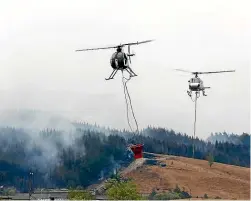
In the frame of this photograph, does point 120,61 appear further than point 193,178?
No

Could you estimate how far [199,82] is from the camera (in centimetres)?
4400

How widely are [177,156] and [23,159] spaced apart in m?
53.5

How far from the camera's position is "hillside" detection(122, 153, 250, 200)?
5620 inches

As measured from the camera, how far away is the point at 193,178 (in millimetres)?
150625

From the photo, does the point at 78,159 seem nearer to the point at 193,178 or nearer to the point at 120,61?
the point at 193,178

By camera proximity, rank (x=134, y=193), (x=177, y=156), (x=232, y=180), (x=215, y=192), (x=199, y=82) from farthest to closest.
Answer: (x=177, y=156) < (x=232, y=180) < (x=215, y=192) < (x=134, y=193) < (x=199, y=82)

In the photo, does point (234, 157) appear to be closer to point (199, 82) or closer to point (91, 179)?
point (91, 179)

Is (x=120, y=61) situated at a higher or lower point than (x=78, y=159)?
higher

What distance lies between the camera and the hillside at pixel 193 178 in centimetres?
14275

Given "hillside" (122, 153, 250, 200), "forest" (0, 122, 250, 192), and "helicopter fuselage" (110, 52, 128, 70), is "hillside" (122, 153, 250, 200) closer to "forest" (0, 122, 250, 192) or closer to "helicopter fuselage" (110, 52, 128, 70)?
"forest" (0, 122, 250, 192)

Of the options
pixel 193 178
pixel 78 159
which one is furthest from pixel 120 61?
pixel 78 159

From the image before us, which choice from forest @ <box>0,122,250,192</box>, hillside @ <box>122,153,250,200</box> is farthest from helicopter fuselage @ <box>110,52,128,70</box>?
forest @ <box>0,122,250,192</box>

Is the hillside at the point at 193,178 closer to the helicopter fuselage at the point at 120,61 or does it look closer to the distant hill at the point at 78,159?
the distant hill at the point at 78,159

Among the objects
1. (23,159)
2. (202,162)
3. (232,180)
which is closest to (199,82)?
(232,180)
